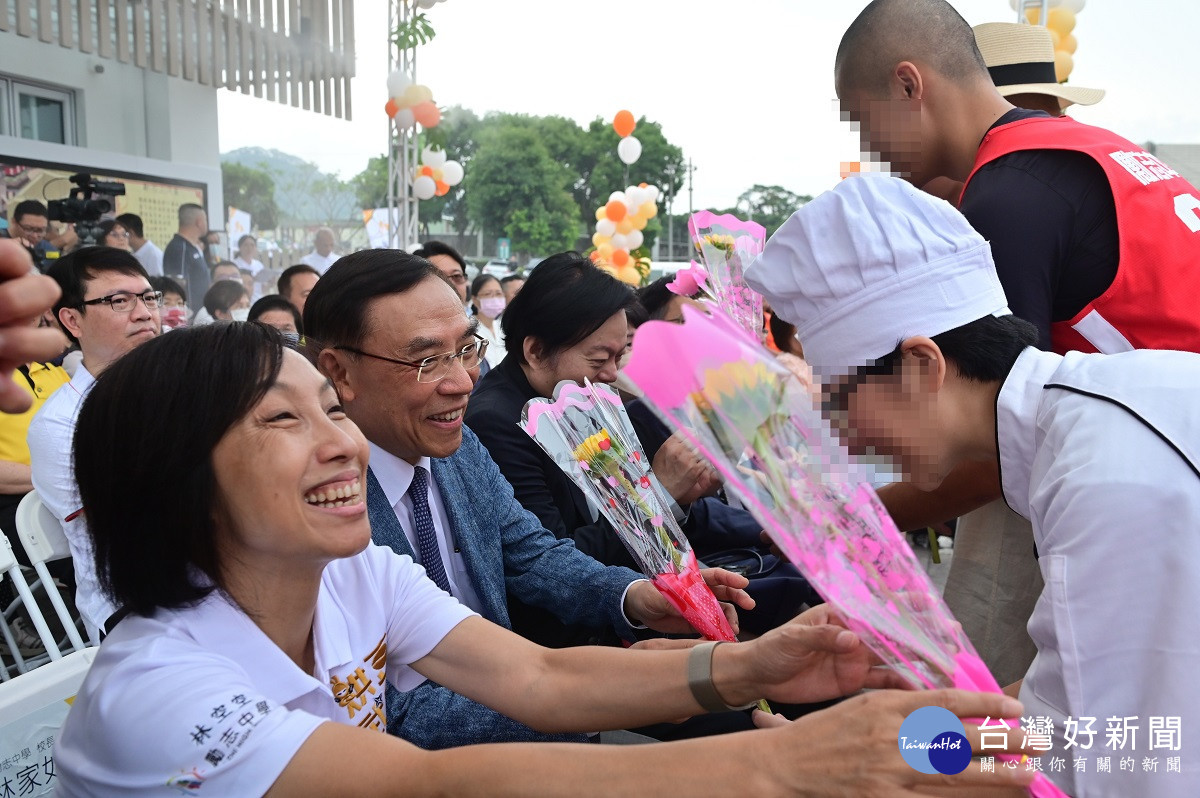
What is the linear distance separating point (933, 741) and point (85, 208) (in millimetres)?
6766

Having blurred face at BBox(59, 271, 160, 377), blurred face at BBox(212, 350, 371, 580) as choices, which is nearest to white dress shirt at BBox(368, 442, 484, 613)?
blurred face at BBox(212, 350, 371, 580)

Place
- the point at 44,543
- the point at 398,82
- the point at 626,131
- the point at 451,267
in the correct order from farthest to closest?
the point at 626,131
the point at 398,82
the point at 451,267
the point at 44,543

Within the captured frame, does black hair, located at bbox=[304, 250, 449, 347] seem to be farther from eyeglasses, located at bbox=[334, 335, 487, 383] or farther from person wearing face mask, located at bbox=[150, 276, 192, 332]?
person wearing face mask, located at bbox=[150, 276, 192, 332]

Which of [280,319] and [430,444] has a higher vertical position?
[280,319]

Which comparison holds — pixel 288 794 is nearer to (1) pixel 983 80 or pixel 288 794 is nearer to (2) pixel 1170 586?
(2) pixel 1170 586

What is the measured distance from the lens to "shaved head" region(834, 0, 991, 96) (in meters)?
2.26

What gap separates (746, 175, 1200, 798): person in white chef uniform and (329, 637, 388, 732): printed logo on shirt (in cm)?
88

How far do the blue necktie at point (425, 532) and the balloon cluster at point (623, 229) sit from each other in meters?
8.03

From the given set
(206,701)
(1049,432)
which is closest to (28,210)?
(206,701)

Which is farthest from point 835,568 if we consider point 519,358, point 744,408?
point 519,358

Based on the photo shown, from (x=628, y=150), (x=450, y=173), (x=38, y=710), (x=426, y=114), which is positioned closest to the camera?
(x=38, y=710)

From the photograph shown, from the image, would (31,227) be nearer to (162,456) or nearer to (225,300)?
(225,300)

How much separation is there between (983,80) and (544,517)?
160 centimetres

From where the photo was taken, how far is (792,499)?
1.20 m
